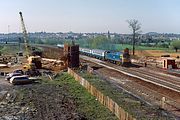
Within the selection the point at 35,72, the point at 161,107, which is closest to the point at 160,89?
the point at 161,107

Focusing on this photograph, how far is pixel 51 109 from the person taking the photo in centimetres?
3828

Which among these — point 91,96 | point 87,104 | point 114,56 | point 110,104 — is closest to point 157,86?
point 91,96

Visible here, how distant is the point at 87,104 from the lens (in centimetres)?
3825

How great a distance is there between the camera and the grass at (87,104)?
3219cm

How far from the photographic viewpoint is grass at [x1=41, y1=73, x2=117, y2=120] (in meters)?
32.2

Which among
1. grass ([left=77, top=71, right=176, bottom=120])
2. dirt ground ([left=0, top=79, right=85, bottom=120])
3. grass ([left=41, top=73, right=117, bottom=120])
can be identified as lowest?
dirt ground ([left=0, top=79, right=85, bottom=120])

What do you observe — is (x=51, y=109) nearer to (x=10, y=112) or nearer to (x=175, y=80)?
(x=10, y=112)

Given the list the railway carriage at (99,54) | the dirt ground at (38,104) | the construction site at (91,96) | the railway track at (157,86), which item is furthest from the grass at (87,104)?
the railway carriage at (99,54)

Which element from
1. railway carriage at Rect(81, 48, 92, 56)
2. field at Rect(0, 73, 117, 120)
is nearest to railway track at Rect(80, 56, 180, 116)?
field at Rect(0, 73, 117, 120)

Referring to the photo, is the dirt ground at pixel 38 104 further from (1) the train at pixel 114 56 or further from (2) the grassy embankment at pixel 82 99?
(1) the train at pixel 114 56

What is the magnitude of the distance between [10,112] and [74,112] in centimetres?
703

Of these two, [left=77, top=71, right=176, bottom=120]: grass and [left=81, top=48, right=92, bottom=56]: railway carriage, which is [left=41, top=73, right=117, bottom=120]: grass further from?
[left=81, top=48, right=92, bottom=56]: railway carriage

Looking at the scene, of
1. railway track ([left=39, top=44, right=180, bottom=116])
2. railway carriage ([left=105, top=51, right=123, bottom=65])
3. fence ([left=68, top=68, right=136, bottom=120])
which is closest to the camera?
fence ([left=68, top=68, right=136, bottom=120])

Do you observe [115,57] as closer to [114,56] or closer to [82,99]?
[114,56]
